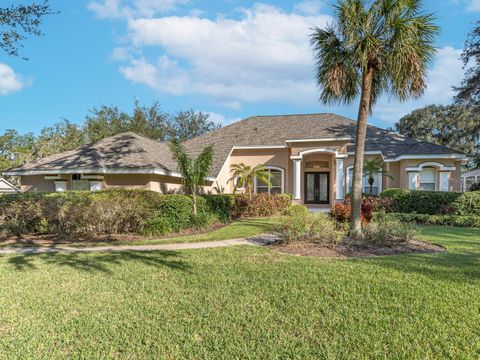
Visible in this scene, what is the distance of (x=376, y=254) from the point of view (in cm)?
833

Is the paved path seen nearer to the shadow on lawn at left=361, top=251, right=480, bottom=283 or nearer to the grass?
the grass

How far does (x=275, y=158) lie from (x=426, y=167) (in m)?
9.86

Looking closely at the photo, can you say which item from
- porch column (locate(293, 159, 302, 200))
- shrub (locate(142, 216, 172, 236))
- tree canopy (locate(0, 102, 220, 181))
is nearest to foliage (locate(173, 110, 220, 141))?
tree canopy (locate(0, 102, 220, 181))

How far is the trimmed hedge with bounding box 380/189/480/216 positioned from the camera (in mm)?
16422

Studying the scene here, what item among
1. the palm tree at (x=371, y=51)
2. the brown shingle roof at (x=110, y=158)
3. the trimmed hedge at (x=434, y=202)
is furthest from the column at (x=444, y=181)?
the brown shingle roof at (x=110, y=158)

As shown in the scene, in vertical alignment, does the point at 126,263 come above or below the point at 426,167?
below

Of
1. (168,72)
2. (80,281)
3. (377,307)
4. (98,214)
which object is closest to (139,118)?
(168,72)

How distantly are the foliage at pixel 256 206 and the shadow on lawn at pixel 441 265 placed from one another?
384 inches

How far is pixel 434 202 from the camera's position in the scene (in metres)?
17.2

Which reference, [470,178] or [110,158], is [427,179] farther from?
[470,178]

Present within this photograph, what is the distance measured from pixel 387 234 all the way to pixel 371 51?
531cm

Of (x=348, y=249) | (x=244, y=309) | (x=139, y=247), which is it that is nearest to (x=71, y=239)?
(x=139, y=247)

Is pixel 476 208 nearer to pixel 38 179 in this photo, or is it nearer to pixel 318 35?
pixel 318 35

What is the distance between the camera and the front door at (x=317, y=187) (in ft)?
78.2
